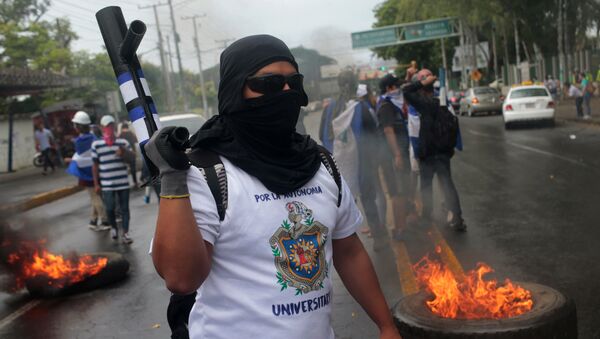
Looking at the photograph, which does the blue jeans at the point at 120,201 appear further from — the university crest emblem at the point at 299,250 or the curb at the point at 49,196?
the university crest emblem at the point at 299,250

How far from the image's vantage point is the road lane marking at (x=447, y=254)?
589cm

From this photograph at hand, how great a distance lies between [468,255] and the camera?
6.42 metres

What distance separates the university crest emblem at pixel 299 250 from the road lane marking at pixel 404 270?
344 cm

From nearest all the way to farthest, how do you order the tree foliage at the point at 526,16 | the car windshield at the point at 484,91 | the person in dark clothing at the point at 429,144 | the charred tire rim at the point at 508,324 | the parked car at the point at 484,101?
1. the charred tire rim at the point at 508,324
2. the person in dark clothing at the point at 429,144
3. the tree foliage at the point at 526,16
4. the parked car at the point at 484,101
5. the car windshield at the point at 484,91

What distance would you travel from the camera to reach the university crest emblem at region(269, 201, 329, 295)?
6.36 ft

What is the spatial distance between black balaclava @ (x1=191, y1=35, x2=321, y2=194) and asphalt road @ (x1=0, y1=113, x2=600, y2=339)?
2893 millimetres

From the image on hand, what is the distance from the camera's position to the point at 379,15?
72.8m

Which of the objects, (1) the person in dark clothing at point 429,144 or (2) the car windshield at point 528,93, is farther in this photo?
(2) the car windshield at point 528,93

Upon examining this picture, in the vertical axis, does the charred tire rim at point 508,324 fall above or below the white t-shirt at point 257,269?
below

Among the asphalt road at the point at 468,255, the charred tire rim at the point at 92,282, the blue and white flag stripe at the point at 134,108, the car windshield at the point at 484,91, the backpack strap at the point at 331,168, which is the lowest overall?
the car windshield at the point at 484,91

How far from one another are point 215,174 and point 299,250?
333 mm

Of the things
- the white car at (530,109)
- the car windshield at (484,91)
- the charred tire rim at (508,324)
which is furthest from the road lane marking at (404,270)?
the car windshield at (484,91)

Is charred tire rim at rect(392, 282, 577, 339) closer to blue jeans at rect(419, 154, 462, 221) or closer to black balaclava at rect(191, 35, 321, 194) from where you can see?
black balaclava at rect(191, 35, 321, 194)

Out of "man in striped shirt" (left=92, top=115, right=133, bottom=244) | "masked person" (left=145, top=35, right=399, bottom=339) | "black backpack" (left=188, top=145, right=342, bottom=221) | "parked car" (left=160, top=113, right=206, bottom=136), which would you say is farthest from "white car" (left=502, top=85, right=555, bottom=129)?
"black backpack" (left=188, top=145, right=342, bottom=221)
